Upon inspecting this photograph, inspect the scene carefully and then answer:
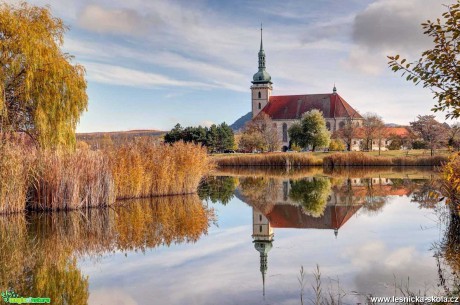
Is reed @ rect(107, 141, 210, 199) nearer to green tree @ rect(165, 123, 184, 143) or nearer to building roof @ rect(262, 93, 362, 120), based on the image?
green tree @ rect(165, 123, 184, 143)

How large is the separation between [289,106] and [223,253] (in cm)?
7640

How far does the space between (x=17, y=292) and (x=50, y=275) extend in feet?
2.76

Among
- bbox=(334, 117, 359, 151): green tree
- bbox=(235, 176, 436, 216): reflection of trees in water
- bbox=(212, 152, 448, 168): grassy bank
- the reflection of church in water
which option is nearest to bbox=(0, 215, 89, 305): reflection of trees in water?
the reflection of church in water

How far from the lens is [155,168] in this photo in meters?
16.0

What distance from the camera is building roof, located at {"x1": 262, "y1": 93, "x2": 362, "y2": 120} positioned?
78162 millimetres

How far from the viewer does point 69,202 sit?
40.5ft

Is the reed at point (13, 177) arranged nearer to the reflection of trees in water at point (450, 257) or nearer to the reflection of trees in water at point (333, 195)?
the reflection of trees in water at point (333, 195)

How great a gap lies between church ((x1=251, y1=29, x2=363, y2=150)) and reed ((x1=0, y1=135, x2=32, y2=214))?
2582 inches

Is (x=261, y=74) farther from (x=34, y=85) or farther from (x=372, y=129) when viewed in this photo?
(x=34, y=85)

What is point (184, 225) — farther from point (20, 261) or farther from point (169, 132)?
point (169, 132)

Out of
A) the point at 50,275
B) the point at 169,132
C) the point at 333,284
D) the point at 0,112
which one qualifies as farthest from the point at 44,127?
the point at 169,132

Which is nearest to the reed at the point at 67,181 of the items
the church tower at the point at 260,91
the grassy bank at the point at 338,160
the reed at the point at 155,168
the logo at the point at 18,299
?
the reed at the point at 155,168

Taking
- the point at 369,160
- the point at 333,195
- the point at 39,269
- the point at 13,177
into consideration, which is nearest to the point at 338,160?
the point at 369,160

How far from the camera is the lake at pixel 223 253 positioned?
234 inches
